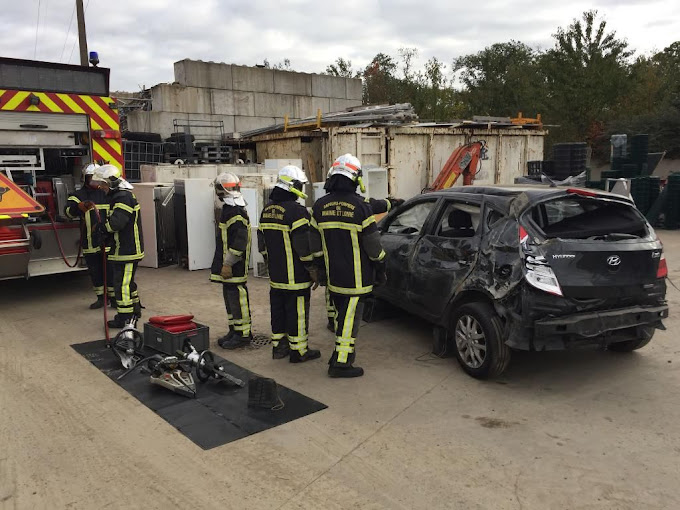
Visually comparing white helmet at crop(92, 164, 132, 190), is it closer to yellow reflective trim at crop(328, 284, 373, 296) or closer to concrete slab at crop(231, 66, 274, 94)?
yellow reflective trim at crop(328, 284, 373, 296)

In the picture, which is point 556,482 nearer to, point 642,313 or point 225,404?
point 642,313

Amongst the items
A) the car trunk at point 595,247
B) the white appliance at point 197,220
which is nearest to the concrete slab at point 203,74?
the white appliance at point 197,220

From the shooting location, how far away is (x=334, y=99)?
19.3 m

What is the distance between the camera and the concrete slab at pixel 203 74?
15.9 m

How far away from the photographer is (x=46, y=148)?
752 centimetres

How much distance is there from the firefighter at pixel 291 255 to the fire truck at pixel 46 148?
126 inches

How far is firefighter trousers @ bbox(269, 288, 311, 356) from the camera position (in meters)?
5.05

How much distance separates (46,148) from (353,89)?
1373cm

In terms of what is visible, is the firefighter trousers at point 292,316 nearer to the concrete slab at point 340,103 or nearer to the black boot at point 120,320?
the black boot at point 120,320

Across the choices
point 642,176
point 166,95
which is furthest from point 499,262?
point 166,95

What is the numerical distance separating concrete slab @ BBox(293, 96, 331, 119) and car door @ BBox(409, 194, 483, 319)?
14.1 m

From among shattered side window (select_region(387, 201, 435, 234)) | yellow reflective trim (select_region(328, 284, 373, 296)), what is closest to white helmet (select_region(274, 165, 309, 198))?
yellow reflective trim (select_region(328, 284, 373, 296))

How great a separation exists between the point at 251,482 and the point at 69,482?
3.46 ft

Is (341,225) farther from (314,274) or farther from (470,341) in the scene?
(470,341)
